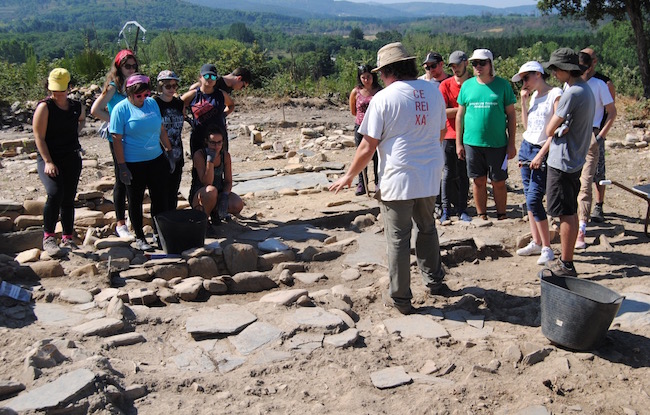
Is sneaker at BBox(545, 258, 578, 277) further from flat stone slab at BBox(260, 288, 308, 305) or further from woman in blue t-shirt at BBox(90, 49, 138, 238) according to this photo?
woman in blue t-shirt at BBox(90, 49, 138, 238)

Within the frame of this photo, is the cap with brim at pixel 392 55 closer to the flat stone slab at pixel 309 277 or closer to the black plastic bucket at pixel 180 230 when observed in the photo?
the flat stone slab at pixel 309 277

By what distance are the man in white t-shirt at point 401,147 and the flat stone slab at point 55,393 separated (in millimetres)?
1998

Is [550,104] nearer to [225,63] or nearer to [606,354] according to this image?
[606,354]

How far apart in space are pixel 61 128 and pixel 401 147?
3144 millimetres

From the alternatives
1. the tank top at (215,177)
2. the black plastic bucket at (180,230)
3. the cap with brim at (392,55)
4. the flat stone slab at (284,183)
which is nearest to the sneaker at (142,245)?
the black plastic bucket at (180,230)

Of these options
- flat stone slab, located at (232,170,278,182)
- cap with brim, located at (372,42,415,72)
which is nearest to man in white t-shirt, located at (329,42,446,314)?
cap with brim, located at (372,42,415,72)

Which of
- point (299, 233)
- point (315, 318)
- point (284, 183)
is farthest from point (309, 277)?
point (284, 183)

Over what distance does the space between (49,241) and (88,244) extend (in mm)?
543

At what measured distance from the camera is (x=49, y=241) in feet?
19.1

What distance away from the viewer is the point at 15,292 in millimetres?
4754

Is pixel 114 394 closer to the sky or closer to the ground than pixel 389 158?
closer to the ground

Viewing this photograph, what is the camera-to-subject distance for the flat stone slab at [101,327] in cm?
423

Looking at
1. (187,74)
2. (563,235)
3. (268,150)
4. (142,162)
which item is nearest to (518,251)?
(563,235)

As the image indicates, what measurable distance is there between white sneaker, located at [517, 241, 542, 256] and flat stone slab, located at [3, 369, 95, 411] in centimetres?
389
